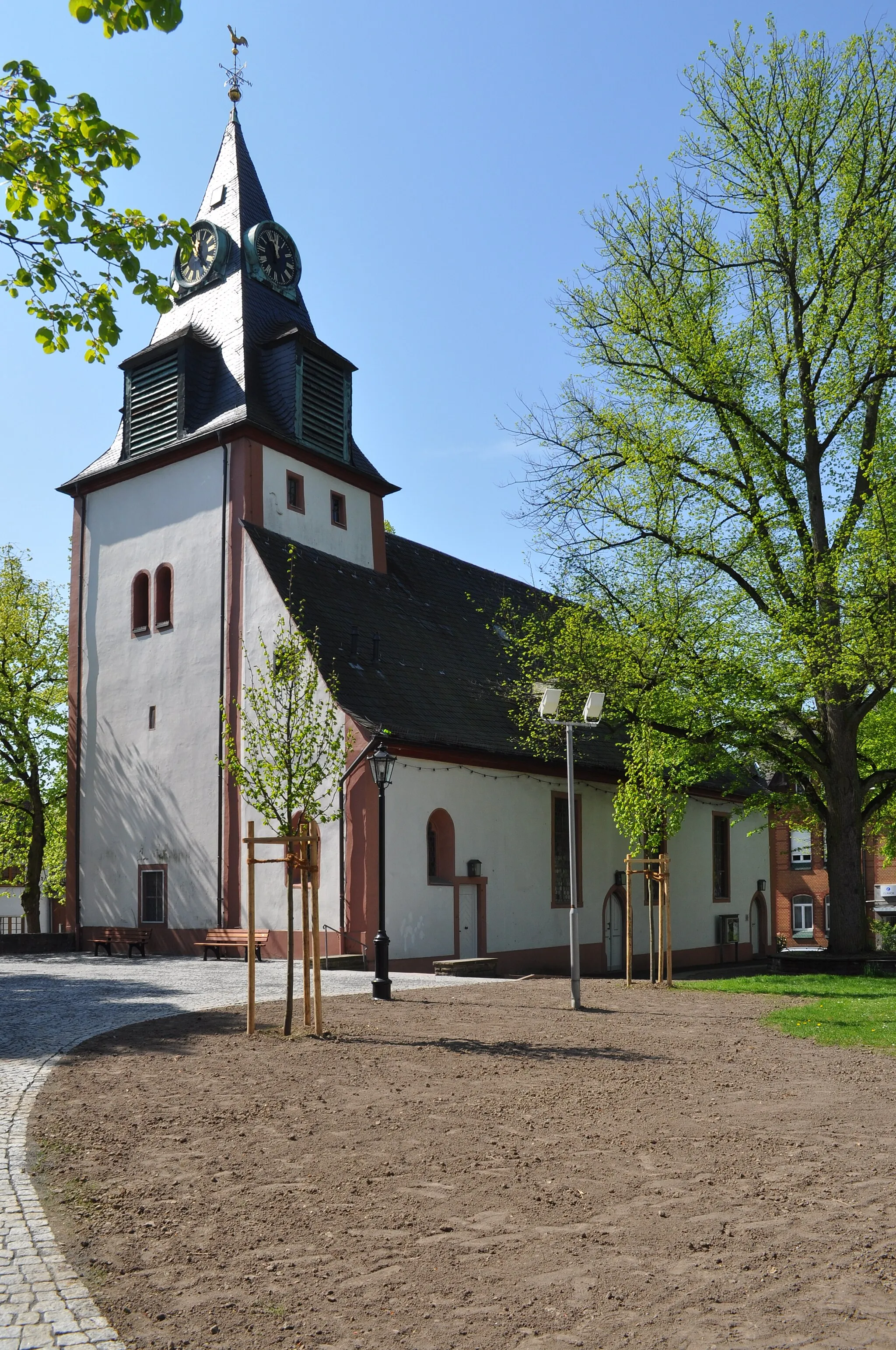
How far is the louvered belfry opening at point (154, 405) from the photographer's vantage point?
89.6 feet

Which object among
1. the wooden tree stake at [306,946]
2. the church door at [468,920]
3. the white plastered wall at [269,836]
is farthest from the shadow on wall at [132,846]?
the wooden tree stake at [306,946]

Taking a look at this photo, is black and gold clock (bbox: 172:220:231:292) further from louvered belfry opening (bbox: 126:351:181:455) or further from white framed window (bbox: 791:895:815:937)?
white framed window (bbox: 791:895:815:937)

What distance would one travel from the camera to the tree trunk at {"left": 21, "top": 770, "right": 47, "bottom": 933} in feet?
117

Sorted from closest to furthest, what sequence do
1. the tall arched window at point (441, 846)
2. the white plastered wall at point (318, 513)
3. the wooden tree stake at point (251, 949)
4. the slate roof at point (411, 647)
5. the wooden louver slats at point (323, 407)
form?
the wooden tree stake at point (251, 949) < the slate roof at point (411, 647) < the tall arched window at point (441, 846) < the white plastered wall at point (318, 513) < the wooden louver slats at point (323, 407)

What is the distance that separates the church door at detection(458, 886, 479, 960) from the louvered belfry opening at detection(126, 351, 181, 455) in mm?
12330

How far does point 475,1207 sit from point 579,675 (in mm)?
15857

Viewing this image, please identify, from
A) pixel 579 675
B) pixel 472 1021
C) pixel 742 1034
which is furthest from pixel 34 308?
pixel 579 675

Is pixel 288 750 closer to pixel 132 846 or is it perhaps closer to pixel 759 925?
pixel 132 846

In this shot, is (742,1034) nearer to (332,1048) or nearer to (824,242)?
(332,1048)

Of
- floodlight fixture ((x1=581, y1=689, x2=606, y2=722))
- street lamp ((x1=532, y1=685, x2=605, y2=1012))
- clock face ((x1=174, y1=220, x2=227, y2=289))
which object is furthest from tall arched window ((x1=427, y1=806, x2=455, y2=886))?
clock face ((x1=174, y1=220, x2=227, y2=289))

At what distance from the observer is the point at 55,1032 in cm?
1219

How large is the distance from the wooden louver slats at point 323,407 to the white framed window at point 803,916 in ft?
123

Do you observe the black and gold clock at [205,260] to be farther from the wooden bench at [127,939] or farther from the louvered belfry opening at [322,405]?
the wooden bench at [127,939]

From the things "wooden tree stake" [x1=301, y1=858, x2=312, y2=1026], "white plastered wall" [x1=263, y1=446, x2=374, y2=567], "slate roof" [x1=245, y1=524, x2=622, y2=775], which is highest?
"white plastered wall" [x1=263, y1=446, x2=374, y2=567]
